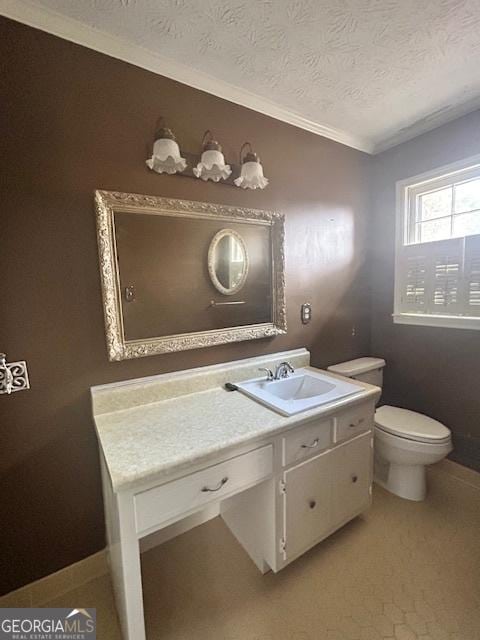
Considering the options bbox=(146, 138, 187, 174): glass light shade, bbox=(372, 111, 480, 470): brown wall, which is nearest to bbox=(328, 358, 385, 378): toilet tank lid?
bbox=(372, 111, 480, 470): brown wall

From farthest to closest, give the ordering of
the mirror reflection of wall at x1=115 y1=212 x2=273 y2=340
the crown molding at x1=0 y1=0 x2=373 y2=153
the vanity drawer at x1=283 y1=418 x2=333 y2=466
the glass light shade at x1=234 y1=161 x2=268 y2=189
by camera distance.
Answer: the glass light shade at x1=234 y1=161 x2=268 y2=189 < the mirror reflection of wall at x1=115 y1=212 x2=273 y2=340 < the vanity drawer at x1=283 y1=418 x2=333 y2=466 < the crown molding at x1=0 y1=0 x2=373 y2=153

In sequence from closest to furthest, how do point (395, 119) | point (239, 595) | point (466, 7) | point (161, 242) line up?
point (466, 7), point (239, 595), point (161, 242), point (395, 119)

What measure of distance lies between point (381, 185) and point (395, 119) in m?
0.44

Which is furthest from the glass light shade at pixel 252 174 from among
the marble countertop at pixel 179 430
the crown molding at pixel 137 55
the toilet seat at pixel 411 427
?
the toilet seat at pixel 411 427

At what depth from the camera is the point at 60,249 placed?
1.12m

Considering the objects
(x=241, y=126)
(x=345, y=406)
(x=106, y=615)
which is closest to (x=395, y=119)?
(x=241, y=126)

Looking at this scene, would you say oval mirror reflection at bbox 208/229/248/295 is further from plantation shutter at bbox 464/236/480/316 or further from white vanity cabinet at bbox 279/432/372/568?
plantation shutter at bbox 464/236/480/316

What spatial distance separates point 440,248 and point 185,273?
68.6 inches

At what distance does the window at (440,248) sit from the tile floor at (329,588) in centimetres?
126

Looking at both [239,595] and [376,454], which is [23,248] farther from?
[376,454]

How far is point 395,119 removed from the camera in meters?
1.80

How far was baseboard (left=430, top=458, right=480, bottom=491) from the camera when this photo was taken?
177 cm

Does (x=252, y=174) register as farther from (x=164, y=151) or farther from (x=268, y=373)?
(x=268, y=373)

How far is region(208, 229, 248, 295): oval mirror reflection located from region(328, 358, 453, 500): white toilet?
0.99 metres
